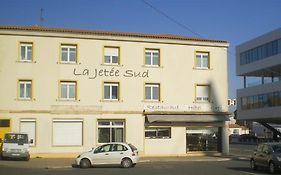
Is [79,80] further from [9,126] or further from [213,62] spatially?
[213,62]

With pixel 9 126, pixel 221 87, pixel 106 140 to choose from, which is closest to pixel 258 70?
pixel 221 87

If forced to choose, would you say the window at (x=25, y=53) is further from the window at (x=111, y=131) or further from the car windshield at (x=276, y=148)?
the car windshield at (x=276, y=148)

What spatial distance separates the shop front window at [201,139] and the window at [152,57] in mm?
6047

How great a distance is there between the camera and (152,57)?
132 feet

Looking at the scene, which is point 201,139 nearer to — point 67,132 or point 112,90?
point 112,90

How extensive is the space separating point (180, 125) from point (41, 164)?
13.2 metres

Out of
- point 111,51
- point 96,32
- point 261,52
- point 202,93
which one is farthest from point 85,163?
point 261,52

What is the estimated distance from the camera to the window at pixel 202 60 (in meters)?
41.2

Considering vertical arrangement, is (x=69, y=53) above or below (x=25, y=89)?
above

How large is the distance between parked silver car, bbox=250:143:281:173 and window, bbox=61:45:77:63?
1748 cm

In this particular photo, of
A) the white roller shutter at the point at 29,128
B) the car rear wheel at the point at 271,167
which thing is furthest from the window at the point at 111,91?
the car rear wheel at the point at 271,167

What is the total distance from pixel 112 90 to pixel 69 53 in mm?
4389

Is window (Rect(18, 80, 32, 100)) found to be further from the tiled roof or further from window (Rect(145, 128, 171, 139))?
window (Rect(145, 128, 171, 139))

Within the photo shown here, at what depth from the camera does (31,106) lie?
37094mm
